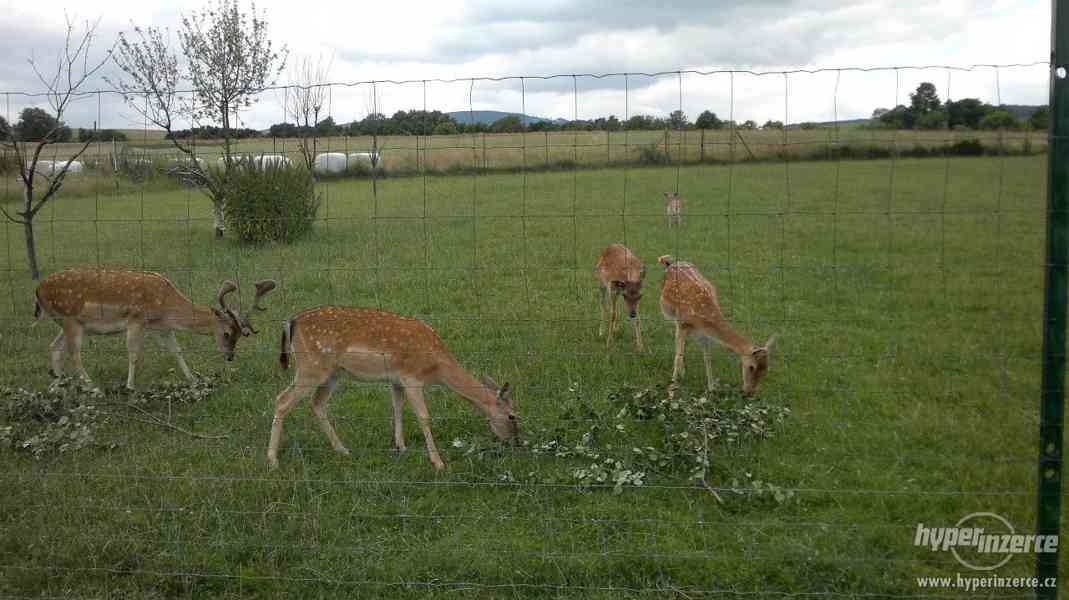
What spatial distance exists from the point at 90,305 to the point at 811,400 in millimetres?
6889

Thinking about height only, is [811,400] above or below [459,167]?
below

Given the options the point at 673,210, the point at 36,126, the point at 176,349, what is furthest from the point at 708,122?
the point at 673,210

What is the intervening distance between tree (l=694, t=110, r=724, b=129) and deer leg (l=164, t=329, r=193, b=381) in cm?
510

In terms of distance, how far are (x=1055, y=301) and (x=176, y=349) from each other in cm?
732

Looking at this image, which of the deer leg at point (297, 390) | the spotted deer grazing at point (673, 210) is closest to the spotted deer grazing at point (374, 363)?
the deer leg at point (297, 390)

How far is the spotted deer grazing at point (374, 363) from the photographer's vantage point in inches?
250

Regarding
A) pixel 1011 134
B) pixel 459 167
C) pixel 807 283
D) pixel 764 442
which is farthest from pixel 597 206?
pixel 1011 134

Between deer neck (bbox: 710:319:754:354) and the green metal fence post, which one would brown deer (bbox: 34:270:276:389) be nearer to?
deer neck (bbox: 710:319:754:354)

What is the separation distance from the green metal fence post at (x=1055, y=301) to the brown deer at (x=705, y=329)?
3441 millimetres

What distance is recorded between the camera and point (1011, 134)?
461 cm

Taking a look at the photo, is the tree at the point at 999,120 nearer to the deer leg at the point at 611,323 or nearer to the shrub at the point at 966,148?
the shrub at the point at 966,148

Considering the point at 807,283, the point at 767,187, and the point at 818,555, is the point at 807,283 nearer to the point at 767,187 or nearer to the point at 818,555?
the point at 818,555

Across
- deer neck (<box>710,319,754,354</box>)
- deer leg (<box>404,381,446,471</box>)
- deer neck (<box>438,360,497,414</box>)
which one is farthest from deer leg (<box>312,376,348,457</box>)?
deer neck (<box>710,319,754,354</box>)

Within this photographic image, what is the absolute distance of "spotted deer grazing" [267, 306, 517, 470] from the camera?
20.8ft
